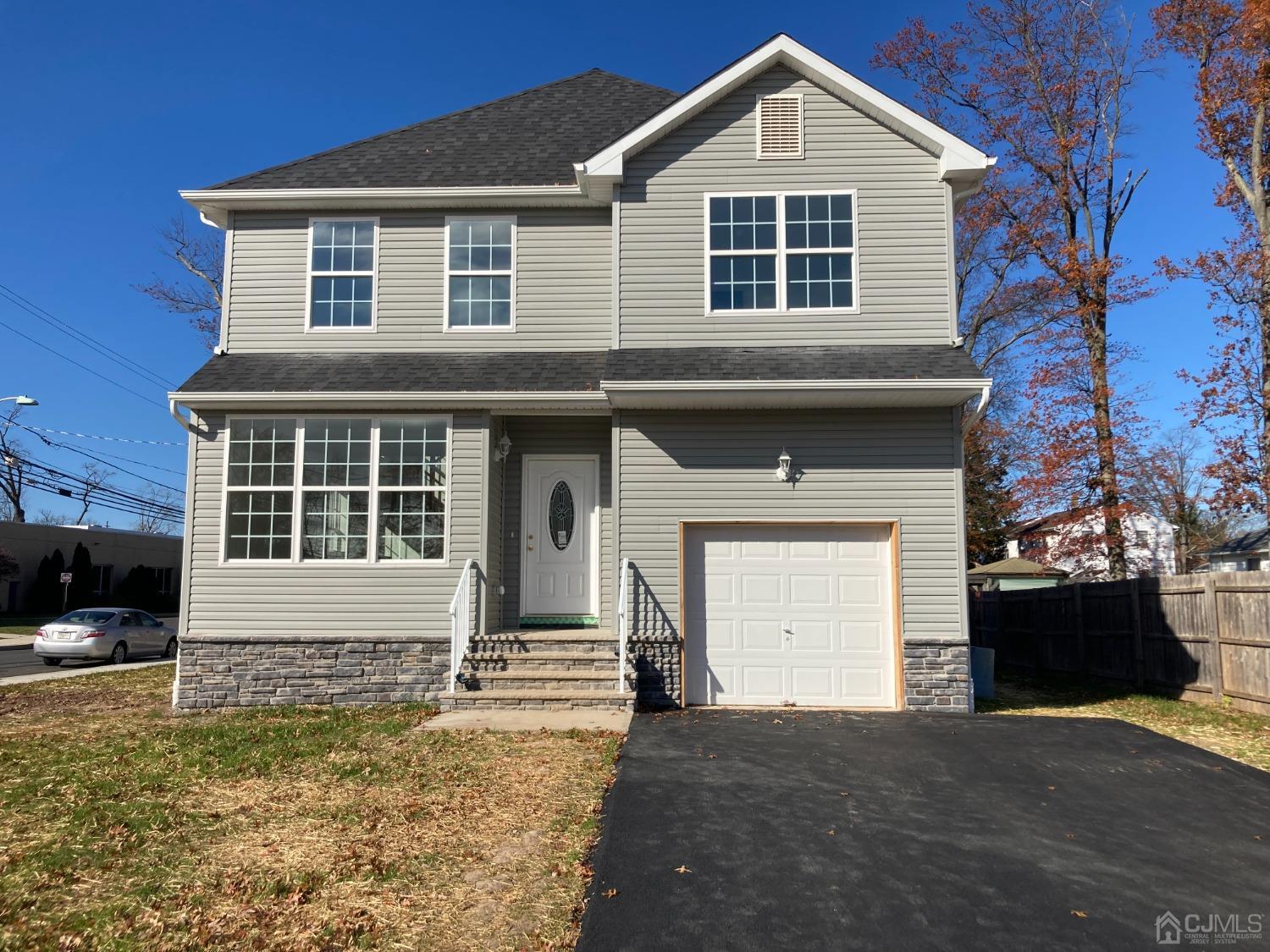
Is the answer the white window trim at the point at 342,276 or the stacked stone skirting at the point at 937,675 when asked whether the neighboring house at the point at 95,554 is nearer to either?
the white window trim at the point at 342,276

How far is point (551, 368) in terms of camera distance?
1078cm

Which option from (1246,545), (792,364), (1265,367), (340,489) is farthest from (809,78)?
(1246,545)

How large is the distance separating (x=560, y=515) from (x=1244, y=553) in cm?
2408

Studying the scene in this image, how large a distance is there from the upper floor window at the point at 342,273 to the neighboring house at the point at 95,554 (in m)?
30.6

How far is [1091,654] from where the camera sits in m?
13.1

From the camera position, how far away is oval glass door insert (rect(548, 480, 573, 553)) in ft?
37.1

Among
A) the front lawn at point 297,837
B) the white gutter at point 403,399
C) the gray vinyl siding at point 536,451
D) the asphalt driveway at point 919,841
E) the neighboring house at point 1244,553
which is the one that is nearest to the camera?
the front lawn at point 297,837

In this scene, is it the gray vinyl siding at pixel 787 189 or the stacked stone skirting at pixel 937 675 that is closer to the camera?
the stacked stone skirting at pixel 937 675

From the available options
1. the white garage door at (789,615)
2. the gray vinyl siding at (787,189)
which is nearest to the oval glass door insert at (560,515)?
the white garage door at (789,615)

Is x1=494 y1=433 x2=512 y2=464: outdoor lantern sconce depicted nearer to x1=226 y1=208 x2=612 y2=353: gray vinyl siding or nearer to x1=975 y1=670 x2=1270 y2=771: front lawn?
x1=226 y1=208 x2=612 y2=353: gray vinyl siding

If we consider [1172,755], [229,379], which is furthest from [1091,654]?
[229,379]

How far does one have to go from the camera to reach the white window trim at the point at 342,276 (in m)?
11.5

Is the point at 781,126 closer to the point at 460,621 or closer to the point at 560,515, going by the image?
the point at 560,515

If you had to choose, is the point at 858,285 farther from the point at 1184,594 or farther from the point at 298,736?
the point at 298,736
